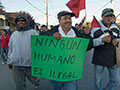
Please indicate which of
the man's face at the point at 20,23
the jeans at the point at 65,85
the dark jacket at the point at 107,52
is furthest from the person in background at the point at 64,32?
the man's face at the point at 20,23

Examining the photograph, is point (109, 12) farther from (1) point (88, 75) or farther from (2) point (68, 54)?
(1) point (88, 75)

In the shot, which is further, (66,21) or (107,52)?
(107,52)

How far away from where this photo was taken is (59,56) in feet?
7.08

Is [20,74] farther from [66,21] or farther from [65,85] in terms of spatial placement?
[66,21]

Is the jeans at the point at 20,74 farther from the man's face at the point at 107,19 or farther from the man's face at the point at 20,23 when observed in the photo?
the man's face at the point at 107,19

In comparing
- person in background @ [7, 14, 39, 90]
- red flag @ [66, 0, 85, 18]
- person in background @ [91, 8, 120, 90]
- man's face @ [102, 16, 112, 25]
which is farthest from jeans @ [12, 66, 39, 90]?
man's face @ [102, 16, 112, 25]

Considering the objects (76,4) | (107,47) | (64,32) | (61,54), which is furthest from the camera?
(76,4)

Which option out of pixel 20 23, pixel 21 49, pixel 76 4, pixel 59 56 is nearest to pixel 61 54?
pixel 59 56

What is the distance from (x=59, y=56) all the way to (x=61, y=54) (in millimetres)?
43

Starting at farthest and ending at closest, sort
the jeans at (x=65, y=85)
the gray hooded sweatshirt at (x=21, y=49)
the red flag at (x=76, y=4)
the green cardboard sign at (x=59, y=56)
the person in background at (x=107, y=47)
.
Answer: the red flag at (x=76, y=4)
the gray hooded sweatshirt at (x=21, y=49)
the person in background at (x=107, y=47)
the jeans at (x=65, y=85)
the green cardboard sign at (x=59, y=56)

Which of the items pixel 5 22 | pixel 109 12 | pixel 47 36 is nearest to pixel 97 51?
pixel 109 12

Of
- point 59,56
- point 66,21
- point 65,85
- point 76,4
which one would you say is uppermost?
point 76,4

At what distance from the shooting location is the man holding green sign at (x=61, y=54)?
7.06 feet

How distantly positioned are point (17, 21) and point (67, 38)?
4.00 ft
